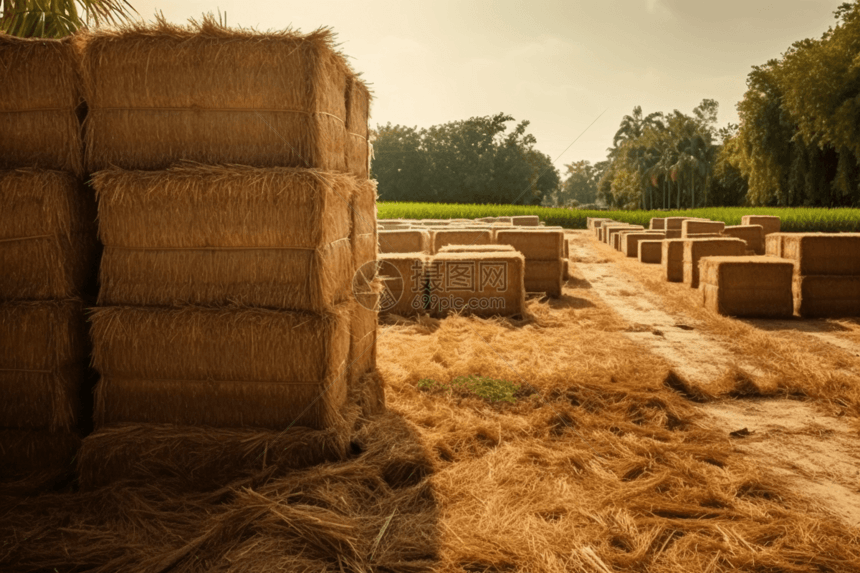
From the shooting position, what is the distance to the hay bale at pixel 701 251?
13.3 meters

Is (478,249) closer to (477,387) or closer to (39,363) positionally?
(477,387)

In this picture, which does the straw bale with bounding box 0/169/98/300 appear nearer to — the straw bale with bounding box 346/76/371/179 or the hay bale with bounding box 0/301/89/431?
the hay bale with bounding box 0/301/89/431

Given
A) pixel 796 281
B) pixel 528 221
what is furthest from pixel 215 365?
pixel 528 221

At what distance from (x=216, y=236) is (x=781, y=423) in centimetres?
487

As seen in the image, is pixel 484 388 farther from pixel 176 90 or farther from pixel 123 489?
pixel 176 90

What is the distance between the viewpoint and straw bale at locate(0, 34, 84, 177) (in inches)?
158

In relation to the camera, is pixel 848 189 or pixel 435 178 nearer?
pixel 848 189

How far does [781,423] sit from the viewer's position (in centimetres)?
511

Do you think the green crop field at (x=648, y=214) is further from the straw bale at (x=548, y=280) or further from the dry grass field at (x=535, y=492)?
the dry grass field at (x=535, y=492)

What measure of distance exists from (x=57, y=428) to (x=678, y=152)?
87.3 metres

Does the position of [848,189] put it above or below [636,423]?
above

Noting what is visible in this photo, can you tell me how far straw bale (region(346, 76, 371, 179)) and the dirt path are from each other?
12.4 ft

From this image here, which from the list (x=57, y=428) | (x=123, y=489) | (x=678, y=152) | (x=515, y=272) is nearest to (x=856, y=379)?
(x=515, y=272)

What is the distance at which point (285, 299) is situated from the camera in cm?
401
